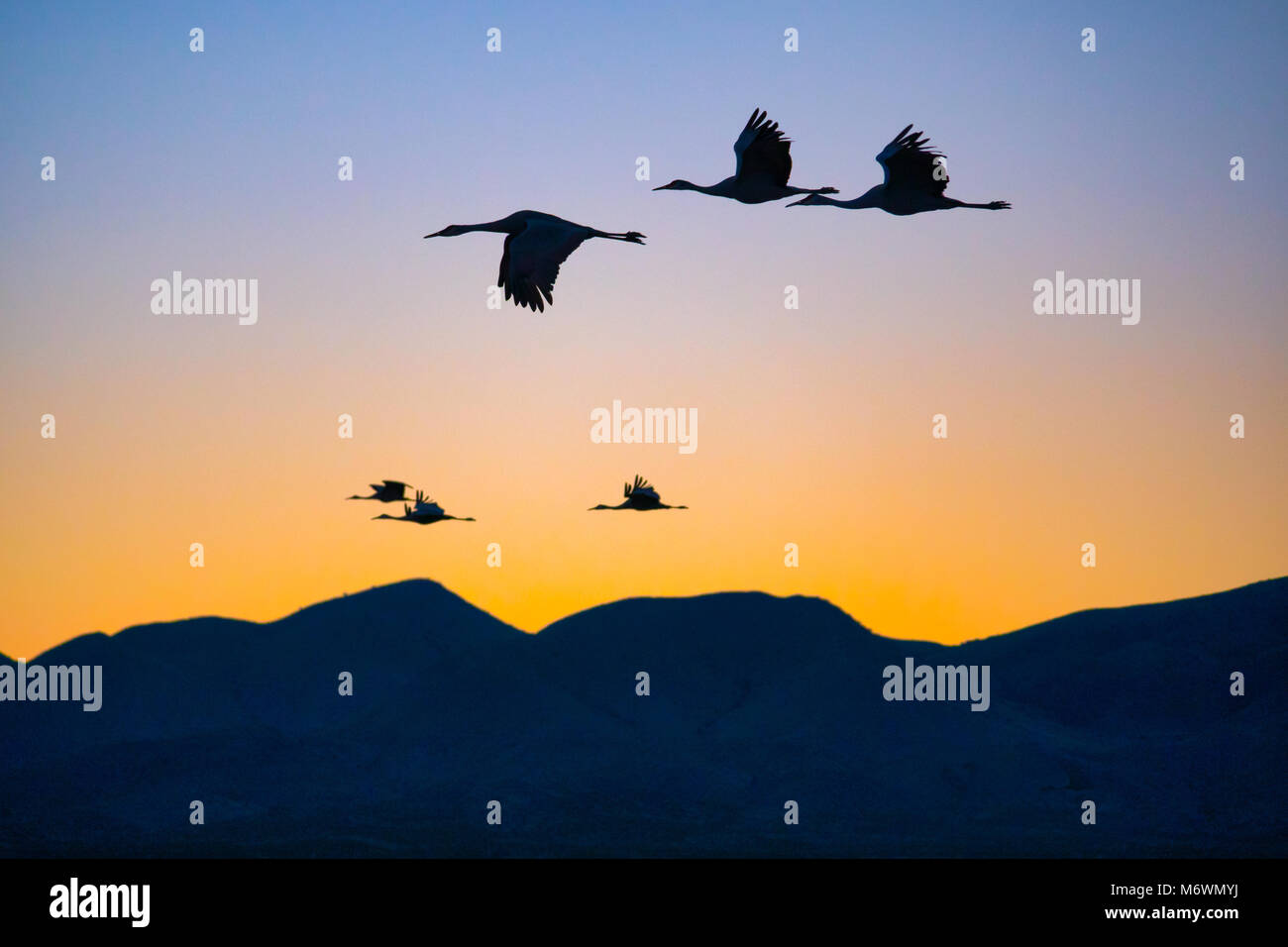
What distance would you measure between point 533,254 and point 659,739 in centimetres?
9762

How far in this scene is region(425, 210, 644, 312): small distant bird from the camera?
1238 inches

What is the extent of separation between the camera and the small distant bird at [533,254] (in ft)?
103

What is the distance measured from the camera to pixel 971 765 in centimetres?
11688

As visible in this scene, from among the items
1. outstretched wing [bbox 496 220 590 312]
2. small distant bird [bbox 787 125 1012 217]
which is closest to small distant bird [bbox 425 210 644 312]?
outstretched wing [bbox 496 220 590 312]

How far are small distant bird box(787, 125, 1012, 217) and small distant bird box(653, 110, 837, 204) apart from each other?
0.60 m

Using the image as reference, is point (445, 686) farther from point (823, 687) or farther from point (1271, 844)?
point (1271, 844)

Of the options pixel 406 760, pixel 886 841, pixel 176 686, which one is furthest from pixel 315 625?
pixel 886 841

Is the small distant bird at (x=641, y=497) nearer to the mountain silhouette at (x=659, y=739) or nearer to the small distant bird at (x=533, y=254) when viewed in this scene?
the small distant bird at (x=533, y=254)

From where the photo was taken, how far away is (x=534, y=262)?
31.9 metres

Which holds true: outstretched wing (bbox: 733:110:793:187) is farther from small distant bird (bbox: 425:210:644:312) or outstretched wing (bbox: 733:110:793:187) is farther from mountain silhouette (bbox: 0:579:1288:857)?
mountain silhouette (bbox: 0:579:1288:857)

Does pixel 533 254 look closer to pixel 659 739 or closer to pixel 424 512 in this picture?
pixel 424 512

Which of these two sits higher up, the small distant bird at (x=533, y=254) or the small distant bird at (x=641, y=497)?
the small distant bird at (x=533, y=254)

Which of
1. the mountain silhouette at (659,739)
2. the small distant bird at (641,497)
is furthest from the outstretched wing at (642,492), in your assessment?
the mountain silhouette at (659,739)
